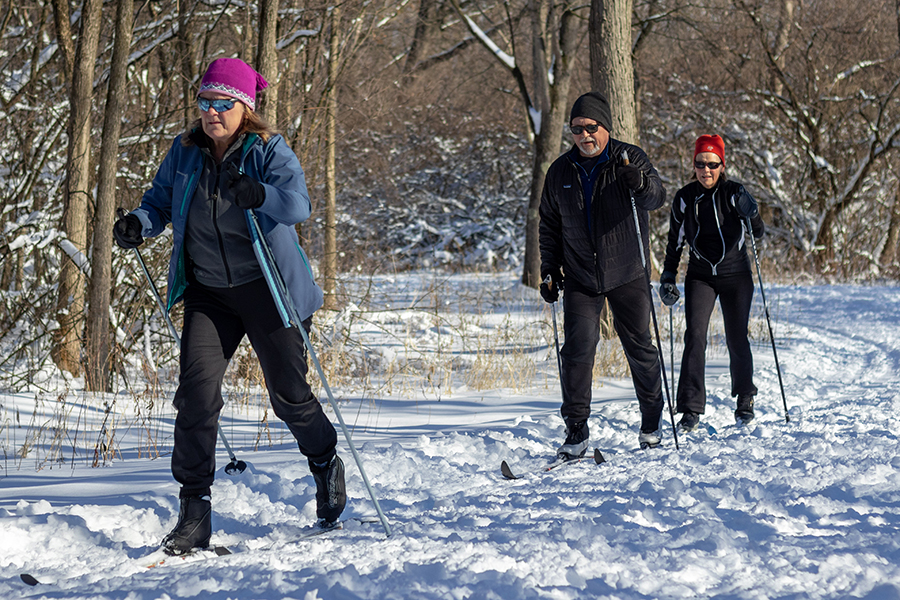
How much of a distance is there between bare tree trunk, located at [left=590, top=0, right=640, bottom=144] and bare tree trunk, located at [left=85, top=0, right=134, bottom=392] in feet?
15.6

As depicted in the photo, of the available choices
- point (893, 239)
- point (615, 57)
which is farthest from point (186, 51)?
point (893, 239)

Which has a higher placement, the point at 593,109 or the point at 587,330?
the point at 593,109

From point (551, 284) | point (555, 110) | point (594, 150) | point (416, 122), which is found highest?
point (416, 122)

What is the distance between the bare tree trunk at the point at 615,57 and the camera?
9078 millimetres

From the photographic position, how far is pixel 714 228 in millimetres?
5770

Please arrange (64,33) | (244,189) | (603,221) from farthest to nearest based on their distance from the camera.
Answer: (64,33) < (603,221) < (244,189)

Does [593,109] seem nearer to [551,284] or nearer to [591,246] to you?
[591,246]

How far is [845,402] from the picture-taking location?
251 inches

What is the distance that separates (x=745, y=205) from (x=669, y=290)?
743 millimetres

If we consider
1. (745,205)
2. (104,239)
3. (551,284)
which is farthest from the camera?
(104,239)

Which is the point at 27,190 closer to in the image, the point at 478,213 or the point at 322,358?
the point at 322,358

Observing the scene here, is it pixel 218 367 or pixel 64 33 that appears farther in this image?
pixel 64 33

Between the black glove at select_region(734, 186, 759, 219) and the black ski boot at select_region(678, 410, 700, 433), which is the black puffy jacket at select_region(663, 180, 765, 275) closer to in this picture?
the black glove at select_region(734, 186, 759, 219)

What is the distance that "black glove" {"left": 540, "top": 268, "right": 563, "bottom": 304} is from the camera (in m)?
5.03
